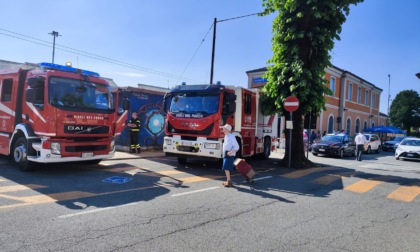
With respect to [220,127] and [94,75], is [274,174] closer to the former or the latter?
[220,127]

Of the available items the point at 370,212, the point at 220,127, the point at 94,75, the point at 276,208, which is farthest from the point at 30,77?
the point at 370,212

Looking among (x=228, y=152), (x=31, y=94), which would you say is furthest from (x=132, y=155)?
(x=228, y=152)

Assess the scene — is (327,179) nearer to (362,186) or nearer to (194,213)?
(362,186)

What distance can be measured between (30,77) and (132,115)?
254 inches

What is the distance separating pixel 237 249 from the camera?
14.5 ft

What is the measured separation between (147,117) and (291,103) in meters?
7.47

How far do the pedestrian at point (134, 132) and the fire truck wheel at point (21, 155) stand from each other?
5929mm

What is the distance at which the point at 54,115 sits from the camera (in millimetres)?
8789

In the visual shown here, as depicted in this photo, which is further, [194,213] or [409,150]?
[409,150]

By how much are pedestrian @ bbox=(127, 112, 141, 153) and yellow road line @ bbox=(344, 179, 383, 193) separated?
9.29 m

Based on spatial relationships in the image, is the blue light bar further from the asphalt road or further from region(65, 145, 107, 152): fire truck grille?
the asphalt road

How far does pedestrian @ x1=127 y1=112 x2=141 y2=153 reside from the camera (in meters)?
15.1

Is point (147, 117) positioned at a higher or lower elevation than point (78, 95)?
lower

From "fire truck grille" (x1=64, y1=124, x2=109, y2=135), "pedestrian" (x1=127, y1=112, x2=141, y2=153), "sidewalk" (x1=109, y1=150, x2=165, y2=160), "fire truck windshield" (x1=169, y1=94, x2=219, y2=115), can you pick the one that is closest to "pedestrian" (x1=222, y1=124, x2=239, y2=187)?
"fire truck windshield" (x1=169, y1=94, x2=219, y2=115)
